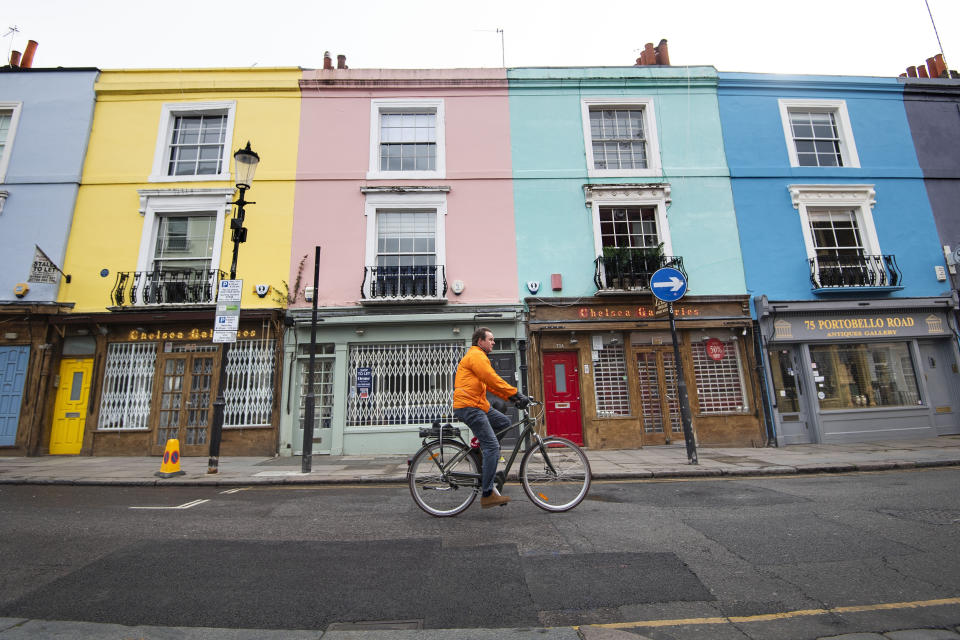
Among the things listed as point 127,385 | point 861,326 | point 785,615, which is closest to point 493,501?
point 785,615

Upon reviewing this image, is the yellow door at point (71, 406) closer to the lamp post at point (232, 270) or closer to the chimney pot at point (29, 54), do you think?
the lamp post at point (232, 270)

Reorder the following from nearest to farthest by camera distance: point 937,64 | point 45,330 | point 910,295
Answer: point 45,330, point 910,295, point 937,64

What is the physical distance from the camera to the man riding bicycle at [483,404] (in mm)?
4699

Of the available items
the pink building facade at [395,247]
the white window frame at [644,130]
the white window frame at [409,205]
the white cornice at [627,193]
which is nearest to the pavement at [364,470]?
the pink building facade at [395,247]

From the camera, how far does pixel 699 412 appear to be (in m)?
11.2

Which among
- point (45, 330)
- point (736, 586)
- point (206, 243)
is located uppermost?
point (206, 243)

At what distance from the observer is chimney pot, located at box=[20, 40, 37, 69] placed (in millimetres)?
13155

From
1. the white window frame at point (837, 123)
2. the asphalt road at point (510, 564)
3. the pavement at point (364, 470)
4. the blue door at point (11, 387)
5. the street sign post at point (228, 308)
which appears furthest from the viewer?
the white window frame at point (837, 123)

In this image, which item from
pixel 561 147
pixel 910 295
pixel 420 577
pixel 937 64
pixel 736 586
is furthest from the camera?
pixel 937 64

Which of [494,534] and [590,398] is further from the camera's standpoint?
[590,398]

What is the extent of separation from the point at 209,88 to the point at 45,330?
7891mm

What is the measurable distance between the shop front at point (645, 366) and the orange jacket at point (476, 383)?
6500mm

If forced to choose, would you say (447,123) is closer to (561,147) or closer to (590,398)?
(561,147)

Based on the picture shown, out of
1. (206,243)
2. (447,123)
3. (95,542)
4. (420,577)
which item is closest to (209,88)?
(206,243)
